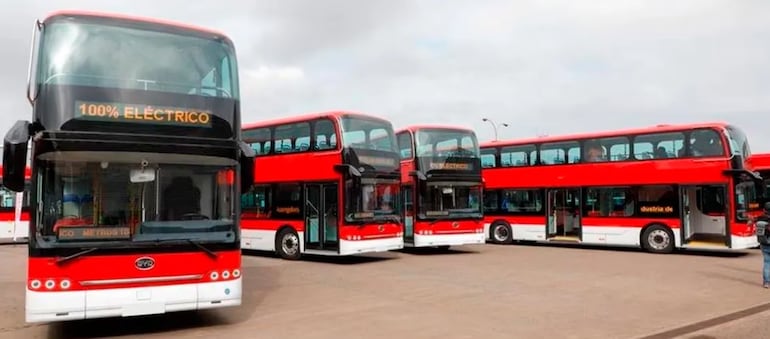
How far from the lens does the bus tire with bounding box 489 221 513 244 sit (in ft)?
74.9

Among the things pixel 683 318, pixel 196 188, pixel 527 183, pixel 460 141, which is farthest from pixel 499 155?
pixel 196 188

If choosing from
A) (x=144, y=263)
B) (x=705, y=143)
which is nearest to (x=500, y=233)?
(x=705, y=143)

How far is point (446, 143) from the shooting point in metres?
19.2

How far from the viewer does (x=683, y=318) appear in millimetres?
8688

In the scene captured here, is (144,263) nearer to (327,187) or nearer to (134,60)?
(134,60)

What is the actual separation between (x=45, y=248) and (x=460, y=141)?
45.8ft

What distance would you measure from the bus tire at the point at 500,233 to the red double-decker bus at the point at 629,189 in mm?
36

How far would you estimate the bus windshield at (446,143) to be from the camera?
18.9 m

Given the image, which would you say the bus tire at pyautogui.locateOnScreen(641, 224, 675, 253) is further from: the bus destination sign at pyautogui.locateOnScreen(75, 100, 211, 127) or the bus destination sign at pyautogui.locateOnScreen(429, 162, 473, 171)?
the bus destination sign at pyautogui.locateOnScreen(75, 100, 211, 127)

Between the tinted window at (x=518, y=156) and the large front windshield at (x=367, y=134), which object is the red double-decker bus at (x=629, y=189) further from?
the large front windshield at (x=367, y=134)

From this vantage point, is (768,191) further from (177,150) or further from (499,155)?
(177,150)

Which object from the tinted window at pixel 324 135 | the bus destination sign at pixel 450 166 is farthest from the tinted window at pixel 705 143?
the tinted window at pixel 324 135

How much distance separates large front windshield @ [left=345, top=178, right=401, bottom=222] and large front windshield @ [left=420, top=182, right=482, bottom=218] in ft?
5.54

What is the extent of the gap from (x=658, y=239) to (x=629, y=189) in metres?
1.71
